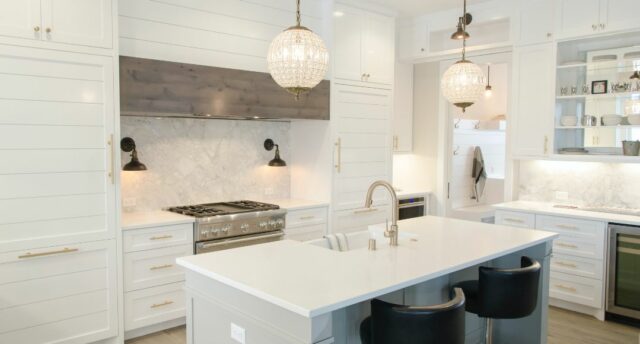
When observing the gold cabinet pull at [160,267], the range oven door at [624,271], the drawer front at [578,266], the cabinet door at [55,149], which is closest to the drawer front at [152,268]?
the gold cabinet pull at [160,267]

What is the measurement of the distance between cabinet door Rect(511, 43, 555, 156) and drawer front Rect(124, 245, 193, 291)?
11.0 feet

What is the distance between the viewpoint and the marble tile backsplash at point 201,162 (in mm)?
4184

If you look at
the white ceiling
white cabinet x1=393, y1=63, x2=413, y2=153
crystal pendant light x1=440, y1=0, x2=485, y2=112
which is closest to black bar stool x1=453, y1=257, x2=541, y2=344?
crystal pendant light x1=440, y1=0, x2=485, y2=112

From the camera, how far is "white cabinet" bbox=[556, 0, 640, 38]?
4246 millimetres

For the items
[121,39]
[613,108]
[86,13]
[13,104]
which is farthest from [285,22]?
[613,108]

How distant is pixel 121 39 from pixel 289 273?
95.4 inches

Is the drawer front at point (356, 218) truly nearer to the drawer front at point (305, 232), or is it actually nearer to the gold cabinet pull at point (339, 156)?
Answer: the drawer front at point (305, 232)

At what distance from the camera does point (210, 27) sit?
4137 millimetres

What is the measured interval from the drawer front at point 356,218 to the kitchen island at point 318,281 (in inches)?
69.6

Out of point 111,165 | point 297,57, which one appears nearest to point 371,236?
point 297,57

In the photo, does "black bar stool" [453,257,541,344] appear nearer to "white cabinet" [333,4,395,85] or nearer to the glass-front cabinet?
the glass-front cabinet

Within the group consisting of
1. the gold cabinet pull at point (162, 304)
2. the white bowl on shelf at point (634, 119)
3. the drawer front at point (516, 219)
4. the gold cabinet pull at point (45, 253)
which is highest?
the white bowl on shelf at point (634, 119)

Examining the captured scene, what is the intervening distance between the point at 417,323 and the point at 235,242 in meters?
2.39

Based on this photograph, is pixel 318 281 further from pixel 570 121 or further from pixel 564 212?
pixel 570 121
